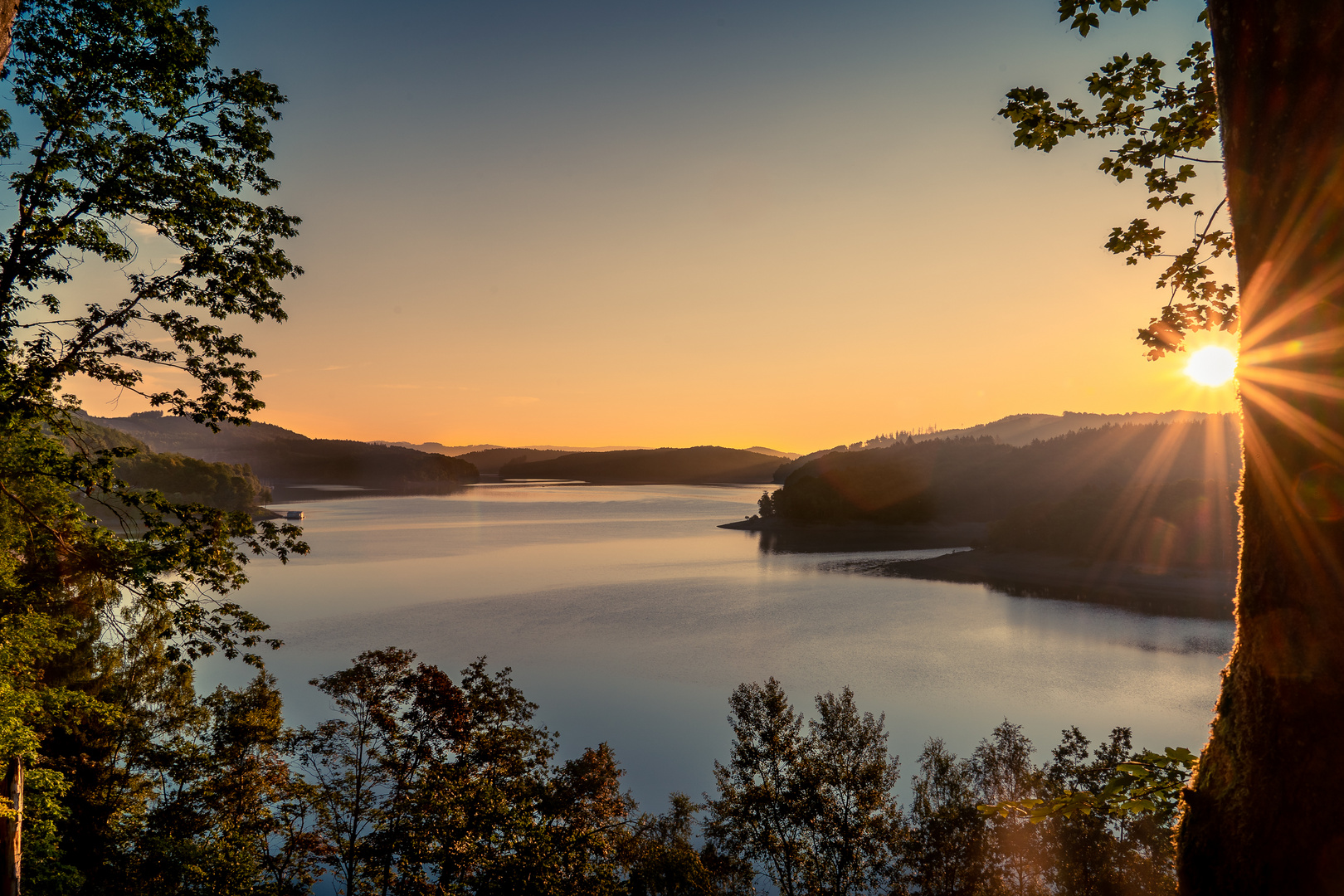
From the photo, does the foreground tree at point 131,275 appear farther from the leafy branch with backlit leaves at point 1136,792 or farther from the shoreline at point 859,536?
the shoreline at point 859,536

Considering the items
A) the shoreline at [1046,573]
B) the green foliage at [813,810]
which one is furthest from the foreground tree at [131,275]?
the shoreline at [1046,573]

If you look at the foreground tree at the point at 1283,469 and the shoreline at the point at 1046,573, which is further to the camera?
the shoreline at the point at 1046,573

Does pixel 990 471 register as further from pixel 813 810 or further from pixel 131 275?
pixel 131 275

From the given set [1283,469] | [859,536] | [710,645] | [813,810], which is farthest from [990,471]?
[1283,469]

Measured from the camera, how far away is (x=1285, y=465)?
8.67 feet

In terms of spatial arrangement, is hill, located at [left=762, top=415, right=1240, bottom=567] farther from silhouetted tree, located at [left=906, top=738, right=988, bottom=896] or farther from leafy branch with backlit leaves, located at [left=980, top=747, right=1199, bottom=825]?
leafy branch with backlit leaves, located at [left=980, top=747, right=1199, bottom=825]

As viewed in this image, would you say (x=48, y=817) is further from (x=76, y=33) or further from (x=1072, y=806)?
(x=1072, y=806)

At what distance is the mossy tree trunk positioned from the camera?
246cm

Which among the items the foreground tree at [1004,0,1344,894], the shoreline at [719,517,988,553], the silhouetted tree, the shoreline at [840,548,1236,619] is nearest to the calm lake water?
the shoreline at [840,548,1236,619]

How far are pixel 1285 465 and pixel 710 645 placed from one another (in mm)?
43366

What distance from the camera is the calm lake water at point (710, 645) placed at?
103 ft

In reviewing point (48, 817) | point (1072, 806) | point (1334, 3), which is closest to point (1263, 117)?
point (1334, 3)

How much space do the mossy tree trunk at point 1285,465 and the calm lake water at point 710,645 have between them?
24.7 m

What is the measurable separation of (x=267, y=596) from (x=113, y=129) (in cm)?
5516
